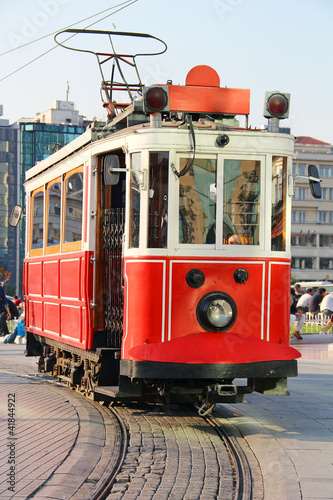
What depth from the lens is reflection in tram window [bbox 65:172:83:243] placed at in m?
10.2

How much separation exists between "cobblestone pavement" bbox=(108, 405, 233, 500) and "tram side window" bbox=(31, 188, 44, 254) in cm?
380

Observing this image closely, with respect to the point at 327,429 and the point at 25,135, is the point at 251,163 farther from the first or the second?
the point at 25,135

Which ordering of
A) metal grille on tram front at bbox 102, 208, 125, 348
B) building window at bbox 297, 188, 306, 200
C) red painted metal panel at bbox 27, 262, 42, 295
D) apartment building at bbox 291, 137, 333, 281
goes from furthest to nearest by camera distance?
apartment building at bbox 291, 137, 333, 281, building window at bbox 297, 188, 306, 200, red painted metal panel at bbox 27, 262, 42, 295, metal grille on tram front at bbox 102, 208, 125, 348

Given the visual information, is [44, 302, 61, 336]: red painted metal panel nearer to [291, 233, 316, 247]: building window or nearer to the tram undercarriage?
the tram undercarriage

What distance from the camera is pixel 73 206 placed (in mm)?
10617

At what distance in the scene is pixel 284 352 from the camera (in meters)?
8.48

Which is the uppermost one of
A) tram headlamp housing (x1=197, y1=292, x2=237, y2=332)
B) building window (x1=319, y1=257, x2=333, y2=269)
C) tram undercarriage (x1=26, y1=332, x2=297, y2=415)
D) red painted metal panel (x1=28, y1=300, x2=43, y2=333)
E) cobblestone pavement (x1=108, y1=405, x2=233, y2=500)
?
building window (x1=319, y1=257, x2=333, y2=269)

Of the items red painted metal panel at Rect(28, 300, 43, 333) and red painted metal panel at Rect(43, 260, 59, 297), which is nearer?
red painted metal panel at Rect(43, 260, 59, 297)

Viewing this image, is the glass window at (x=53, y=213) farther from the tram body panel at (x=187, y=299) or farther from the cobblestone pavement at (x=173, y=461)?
the tram body panel at (x=187, y=299)

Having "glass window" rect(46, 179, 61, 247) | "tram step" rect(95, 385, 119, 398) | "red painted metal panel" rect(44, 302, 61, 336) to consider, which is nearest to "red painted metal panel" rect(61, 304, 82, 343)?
"red painted metal panel" rect(44, 302, 61, 336)

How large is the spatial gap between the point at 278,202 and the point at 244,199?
39cm

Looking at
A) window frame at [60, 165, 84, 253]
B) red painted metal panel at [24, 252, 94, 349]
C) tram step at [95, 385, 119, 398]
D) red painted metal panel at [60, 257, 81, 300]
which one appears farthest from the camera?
window frame at [60, 165, 84, 253]

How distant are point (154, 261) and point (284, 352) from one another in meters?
1.65

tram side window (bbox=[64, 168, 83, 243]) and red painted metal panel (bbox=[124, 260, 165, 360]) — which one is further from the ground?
tram side window (bbox=[64, 168, 83, 243])
